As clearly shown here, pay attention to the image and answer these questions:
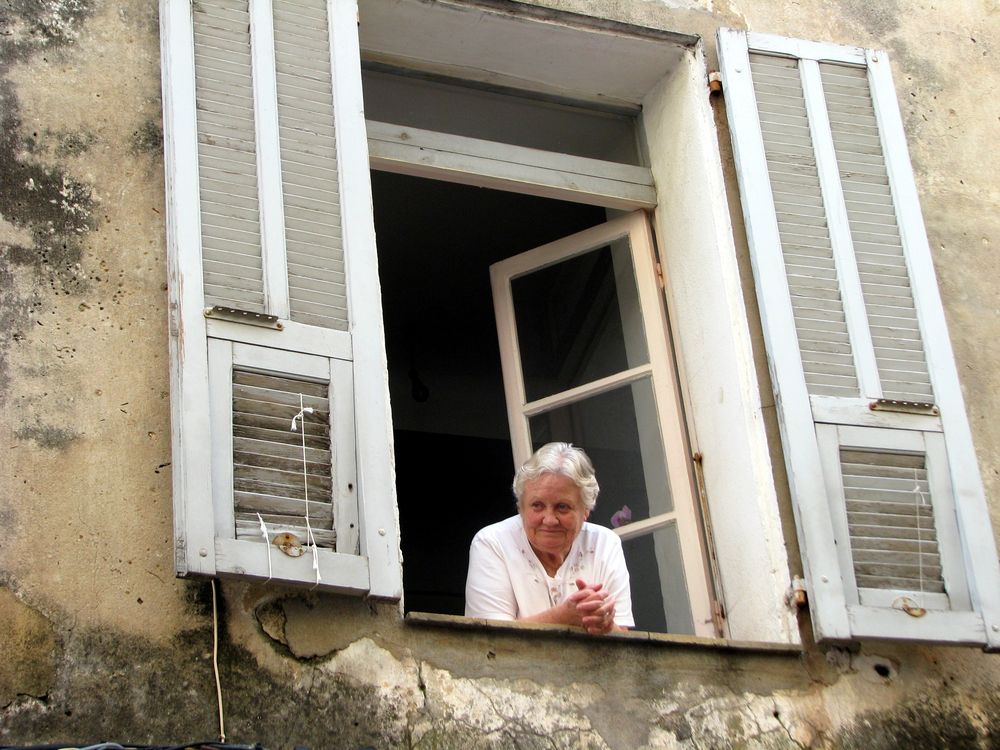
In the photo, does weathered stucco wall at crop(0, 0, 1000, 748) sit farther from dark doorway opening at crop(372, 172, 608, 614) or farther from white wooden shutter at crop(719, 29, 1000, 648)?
dark doorway opening at crop(372, 172, 608, 614)

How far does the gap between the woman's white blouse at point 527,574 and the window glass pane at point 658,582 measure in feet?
0.67

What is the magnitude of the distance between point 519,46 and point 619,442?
1.22 metres

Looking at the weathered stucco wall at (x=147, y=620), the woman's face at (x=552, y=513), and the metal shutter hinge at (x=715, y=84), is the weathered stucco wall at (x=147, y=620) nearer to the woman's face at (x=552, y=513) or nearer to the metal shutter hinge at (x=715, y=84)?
the woman's face at (x=552, y=513)

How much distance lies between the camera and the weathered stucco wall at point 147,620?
3.74 m

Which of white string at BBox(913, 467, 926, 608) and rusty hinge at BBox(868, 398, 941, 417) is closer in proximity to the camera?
white string at BBox(913, 467, 926, 608)

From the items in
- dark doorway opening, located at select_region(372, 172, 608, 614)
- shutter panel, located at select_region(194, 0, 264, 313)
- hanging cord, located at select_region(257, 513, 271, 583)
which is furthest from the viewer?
dark doorway opening, located at select_region(372, 172, 608, 614)

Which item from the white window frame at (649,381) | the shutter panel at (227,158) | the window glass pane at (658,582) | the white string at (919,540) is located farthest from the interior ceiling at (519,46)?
the white string at (919,540)

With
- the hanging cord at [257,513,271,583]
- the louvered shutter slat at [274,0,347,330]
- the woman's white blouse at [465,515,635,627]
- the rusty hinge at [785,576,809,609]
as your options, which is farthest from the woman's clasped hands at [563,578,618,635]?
the louvered shutter slat at [274,0,347,330]

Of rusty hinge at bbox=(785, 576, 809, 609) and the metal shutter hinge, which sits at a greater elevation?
the metal shutter hinge

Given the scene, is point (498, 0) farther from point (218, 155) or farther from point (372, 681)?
Answer: point (372, 681)

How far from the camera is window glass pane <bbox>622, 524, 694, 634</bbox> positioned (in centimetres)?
486

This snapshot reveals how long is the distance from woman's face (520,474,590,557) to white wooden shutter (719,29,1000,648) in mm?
604

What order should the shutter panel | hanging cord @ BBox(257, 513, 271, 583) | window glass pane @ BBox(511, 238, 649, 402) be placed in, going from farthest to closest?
window glass pane @ BBox(511, 238, 649, 402)
the shutter panel
hanging cord @ BBox(257, 513, 271, 583)

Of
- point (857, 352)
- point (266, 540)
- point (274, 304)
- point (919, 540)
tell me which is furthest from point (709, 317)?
point (266, 540)
